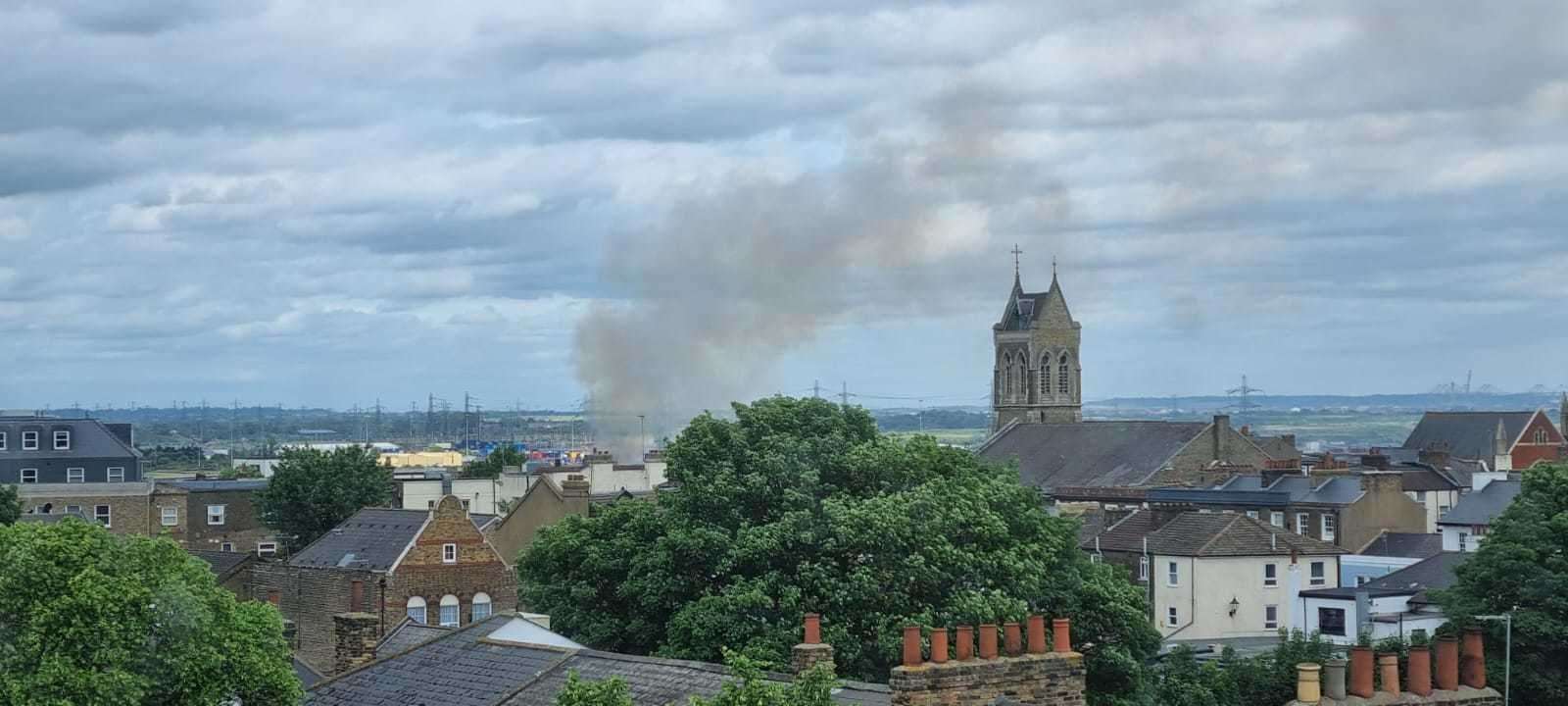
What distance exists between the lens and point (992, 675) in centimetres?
2644

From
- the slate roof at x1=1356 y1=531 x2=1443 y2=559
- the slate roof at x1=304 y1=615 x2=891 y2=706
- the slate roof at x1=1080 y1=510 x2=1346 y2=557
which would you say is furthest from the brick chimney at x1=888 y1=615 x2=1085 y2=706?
the slate roof at x1=1356 y1=531 x2=1443 y2=559

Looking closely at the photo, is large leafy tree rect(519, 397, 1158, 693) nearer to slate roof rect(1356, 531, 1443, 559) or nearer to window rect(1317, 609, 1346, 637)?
window rect(1317, 609, 1346, 637)

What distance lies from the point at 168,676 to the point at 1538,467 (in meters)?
42.4

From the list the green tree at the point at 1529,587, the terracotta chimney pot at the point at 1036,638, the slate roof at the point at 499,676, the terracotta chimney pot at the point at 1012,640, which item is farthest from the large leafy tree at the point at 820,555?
the terracotta chimney pot at the point at 1012,640

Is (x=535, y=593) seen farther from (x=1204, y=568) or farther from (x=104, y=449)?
(x=104, y=449)

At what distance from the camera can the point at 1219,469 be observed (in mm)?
144875

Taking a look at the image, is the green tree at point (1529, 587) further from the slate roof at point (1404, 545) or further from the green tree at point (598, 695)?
the slate roof at point (1404, 545)

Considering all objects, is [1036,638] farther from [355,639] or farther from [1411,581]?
[1411,581]

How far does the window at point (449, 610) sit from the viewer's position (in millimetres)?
77625

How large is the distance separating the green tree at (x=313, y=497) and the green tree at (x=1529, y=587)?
230 feet

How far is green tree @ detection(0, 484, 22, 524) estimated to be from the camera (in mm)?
91875

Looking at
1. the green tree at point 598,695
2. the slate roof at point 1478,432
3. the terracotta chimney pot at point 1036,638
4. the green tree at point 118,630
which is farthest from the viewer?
the slate roof at point 1478,432

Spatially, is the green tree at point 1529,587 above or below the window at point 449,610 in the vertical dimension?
above

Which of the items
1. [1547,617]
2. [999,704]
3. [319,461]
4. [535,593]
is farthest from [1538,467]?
[319,461]
